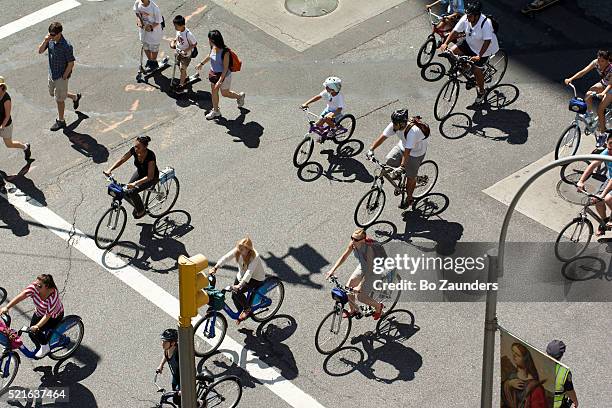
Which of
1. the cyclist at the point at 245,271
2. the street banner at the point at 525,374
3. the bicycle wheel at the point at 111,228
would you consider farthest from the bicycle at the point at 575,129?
the bicycle wheel at the point at 111,228

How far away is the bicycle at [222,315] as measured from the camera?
14.9 metres

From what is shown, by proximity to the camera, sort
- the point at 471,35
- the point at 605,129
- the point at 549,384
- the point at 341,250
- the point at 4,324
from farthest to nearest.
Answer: the point at 471,35
the point at 605,129
the point at 341,250
the point at 4,324
the point at 549,384

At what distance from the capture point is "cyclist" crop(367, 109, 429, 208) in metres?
16.6

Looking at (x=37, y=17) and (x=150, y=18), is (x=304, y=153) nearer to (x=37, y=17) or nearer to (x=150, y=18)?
(x=150, y=18)

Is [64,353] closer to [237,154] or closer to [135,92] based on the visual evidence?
[237,154]

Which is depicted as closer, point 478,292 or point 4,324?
point 4,324

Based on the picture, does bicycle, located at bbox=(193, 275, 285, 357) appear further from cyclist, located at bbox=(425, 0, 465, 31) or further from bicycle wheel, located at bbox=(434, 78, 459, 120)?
cyclist, located at bbox=(425, 0, 465, 31)

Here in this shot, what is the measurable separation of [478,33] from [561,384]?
898cm

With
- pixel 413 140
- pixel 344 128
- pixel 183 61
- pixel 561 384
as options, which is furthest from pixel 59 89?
pixel 561 384

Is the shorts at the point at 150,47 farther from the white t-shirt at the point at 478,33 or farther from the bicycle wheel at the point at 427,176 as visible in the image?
the bicycle wheel at the point at 427,176

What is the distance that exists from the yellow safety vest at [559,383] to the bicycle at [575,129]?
678 centimetres

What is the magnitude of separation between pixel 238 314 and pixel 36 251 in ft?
12.7

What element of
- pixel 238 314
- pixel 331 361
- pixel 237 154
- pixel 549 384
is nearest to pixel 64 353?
pixel 238 314

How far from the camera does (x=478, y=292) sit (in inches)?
631
